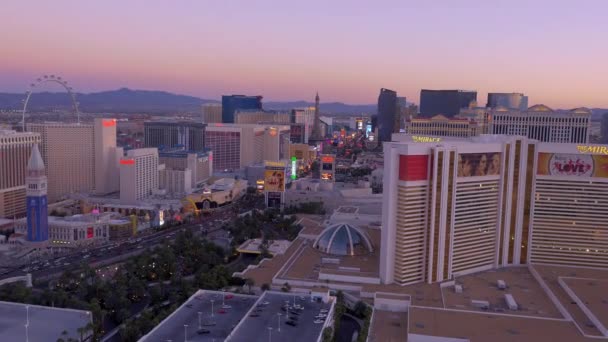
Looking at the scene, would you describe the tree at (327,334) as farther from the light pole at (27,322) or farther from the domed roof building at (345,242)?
the domed roof building at (345,242)

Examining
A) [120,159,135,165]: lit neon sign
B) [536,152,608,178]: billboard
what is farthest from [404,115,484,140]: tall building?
[120,159,135,165]: lit neon sign

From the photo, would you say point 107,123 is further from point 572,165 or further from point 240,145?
point 572,165

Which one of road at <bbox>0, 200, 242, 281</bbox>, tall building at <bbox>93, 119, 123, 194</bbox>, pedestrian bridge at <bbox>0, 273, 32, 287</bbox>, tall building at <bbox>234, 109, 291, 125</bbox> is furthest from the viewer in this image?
tall building at <bbox>234, 109, 291, 125</bbox>

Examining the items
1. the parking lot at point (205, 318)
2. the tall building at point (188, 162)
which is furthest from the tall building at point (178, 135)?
the parking lot at point (205, 318)

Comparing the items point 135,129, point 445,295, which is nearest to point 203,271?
point 445,295

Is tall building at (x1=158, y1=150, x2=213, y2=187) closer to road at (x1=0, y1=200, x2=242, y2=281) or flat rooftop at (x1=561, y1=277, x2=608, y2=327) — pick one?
road at (x1=0, y1=200, x2=242, y2=281)
